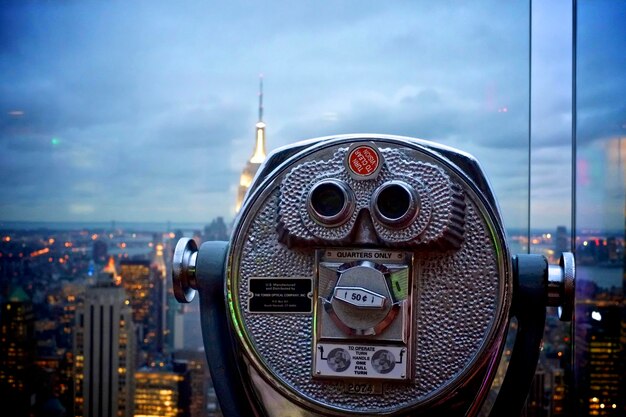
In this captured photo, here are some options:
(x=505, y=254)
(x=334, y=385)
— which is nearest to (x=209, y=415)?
(x=334, y=385)

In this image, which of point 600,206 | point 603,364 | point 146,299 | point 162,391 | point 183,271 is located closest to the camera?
point 183,271

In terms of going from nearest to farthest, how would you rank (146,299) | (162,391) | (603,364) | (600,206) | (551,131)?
(551,131)
(600,206)
(603,364)
(162,391)
(146,299)

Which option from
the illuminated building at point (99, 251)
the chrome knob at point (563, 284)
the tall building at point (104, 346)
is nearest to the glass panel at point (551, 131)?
the chrome knob at point (563, 284)

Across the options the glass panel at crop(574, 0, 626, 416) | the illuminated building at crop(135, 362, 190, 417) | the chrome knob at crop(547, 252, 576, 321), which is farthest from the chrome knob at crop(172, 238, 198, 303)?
the illuminated building at crop(135, 362, 190, 417)

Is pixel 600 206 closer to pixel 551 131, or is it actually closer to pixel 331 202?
pixel 551 131

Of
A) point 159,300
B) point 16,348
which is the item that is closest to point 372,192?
point 159,300

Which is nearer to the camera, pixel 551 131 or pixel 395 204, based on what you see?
pixel 395 204

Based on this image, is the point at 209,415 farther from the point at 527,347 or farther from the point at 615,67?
the point at 615,67
